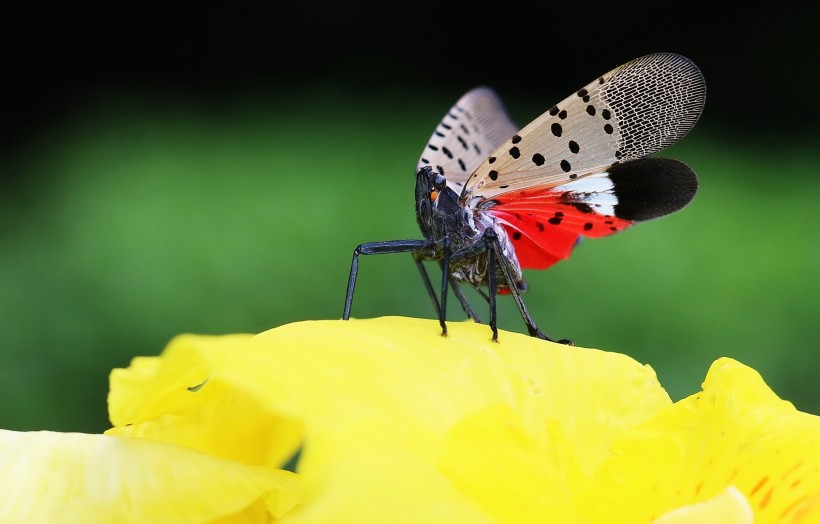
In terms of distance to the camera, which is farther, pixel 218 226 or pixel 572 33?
pixel 572 33

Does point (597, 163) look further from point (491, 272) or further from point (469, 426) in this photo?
point (469, 426)

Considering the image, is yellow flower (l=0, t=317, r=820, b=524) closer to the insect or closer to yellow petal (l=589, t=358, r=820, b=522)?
yellow petal (l=589, t=358, r=820, b=522)

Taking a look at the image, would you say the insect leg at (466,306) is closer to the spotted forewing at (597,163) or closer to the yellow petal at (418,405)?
the spotted forewing at (597,163)

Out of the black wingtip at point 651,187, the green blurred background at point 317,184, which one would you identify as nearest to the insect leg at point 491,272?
the black wingtip at point 651,187

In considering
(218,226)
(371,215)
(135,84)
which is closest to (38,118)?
(135,84)

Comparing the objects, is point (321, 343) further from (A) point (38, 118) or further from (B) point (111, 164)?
(A) point (38, 118)

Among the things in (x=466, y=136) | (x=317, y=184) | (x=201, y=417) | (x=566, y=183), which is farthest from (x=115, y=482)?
(x=317, y=184)
